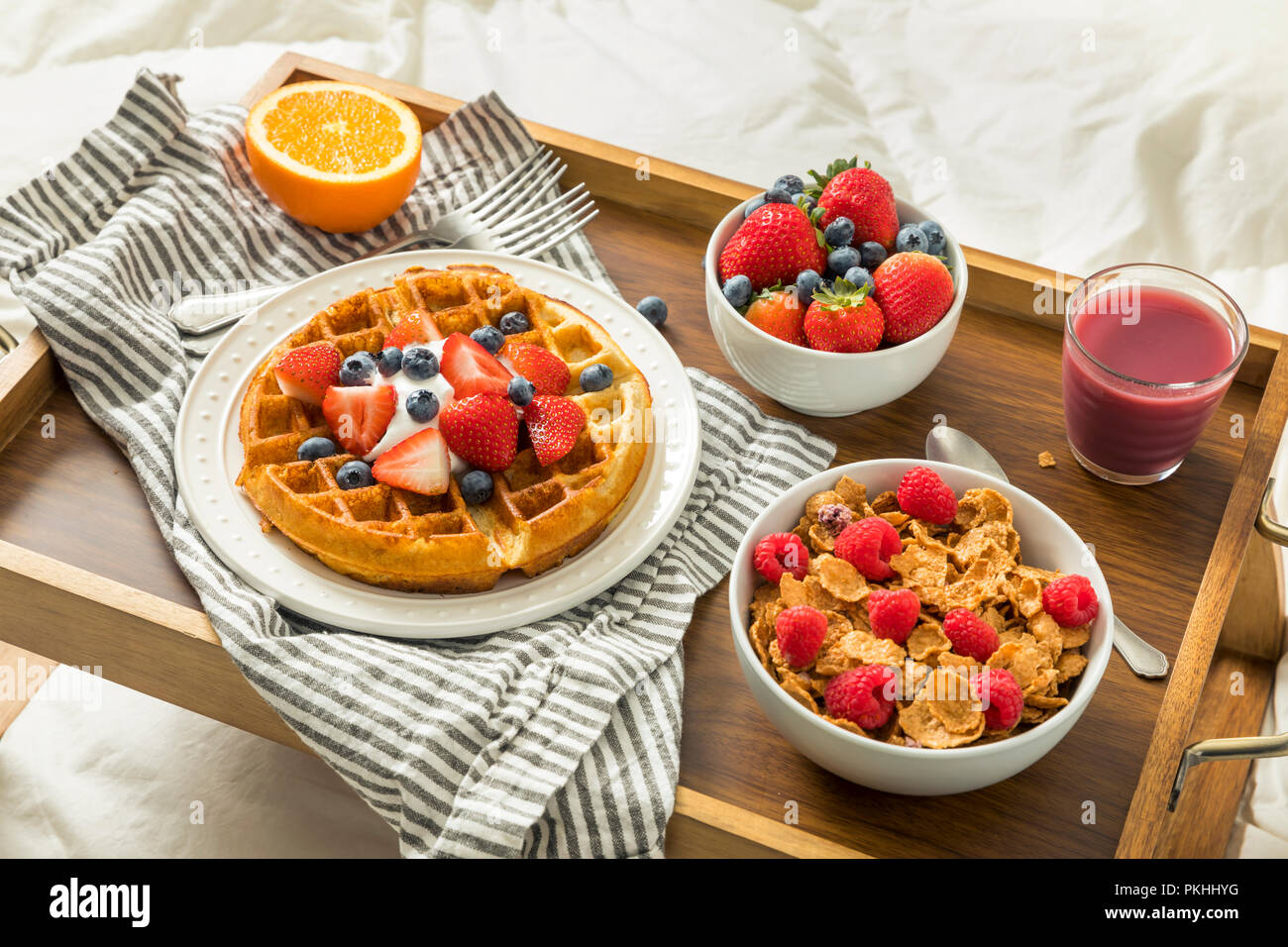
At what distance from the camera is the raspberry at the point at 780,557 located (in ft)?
5.79

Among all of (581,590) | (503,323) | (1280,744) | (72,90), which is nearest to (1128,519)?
(1280,744)

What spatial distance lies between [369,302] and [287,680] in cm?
73

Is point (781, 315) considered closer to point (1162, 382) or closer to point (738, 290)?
point (738, 290)

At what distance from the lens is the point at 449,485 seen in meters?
1.98

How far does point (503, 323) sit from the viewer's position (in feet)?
7.25

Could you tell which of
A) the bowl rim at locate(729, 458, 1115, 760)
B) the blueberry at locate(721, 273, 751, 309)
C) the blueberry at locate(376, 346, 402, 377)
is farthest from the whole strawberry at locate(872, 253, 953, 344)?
the blueberry at locate(376, 346, 402, 377)

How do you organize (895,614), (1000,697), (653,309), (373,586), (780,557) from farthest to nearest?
(653,309), (373,586), (780,557), (895,614), (1000,697)

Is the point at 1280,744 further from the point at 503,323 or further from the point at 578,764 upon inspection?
the point at 503,323

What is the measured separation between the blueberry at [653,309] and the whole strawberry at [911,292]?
0.44 metres

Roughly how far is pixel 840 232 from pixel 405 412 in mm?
792

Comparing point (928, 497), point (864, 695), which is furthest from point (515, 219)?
point (864, 695)

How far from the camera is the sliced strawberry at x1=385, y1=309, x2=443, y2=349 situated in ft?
6.87

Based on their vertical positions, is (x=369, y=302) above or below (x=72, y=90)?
above

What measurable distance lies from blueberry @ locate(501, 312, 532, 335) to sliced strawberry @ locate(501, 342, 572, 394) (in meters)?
0.11
